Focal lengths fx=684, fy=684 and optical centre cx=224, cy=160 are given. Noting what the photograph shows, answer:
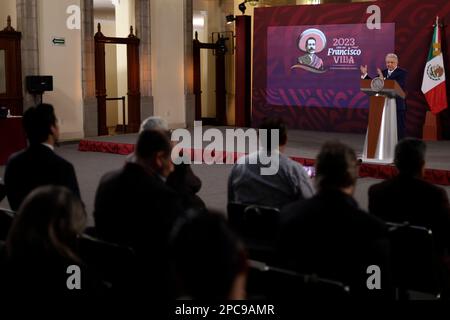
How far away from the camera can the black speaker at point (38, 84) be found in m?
11.7

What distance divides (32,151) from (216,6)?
13.0m

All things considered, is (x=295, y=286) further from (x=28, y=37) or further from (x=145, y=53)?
(x=145, y=53)

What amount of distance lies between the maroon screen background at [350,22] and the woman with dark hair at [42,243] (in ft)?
35.0

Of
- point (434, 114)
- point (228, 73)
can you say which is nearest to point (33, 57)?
point (228, 73)

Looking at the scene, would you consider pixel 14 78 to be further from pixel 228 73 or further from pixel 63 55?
pixel 228 73

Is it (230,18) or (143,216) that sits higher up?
(230,18)

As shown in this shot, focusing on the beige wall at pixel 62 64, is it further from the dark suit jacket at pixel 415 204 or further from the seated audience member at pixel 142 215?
the dark suit jacket at pixel 415 204

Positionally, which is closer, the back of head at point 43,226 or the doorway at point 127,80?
the back of head at point 43,226

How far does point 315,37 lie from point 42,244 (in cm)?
1168

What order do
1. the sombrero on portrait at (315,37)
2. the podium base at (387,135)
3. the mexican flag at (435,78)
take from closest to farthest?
the podium base at (387,135) → the mexican flag at (435,78) → the sombrero on portrait at (315,37)

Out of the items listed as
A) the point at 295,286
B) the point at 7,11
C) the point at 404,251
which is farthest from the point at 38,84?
the point at 295,286

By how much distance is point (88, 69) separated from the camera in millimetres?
12898

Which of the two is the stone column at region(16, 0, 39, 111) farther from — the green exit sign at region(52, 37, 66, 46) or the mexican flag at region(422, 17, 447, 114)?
the mexican flag at region(422, 17, 447, 114)

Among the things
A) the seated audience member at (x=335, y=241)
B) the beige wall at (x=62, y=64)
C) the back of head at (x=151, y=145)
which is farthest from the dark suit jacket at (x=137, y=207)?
the beige wall at (x=62, y=64)
